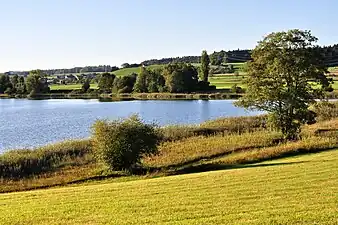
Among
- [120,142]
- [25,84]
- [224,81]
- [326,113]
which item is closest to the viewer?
[120,142]

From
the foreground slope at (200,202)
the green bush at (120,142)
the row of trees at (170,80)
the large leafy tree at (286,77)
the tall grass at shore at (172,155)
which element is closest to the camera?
the foreground slope at (200,202)

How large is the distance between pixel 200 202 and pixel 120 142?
41.0 feet

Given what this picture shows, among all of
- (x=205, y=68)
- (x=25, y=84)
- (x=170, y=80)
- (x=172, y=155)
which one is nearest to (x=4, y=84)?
(x=25, y=84)

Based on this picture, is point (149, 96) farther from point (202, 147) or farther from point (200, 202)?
point (200, 202)

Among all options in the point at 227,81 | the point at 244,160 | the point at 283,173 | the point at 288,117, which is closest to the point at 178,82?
the point at 227,81

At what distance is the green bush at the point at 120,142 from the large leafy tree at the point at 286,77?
37.8ft

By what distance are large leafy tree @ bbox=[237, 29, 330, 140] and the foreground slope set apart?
52.5 ft

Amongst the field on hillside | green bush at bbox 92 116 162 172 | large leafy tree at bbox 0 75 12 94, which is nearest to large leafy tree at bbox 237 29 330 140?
green bush at bbox 92 116 162 172

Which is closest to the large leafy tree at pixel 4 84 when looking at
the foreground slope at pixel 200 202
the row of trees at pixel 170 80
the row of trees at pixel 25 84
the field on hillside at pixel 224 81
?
the row of trees at pixel 25 84

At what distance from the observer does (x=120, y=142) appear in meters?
25.8

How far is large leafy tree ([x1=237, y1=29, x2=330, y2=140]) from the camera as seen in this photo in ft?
111

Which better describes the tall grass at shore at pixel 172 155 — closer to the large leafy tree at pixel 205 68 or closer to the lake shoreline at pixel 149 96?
the lake shoreline at pixel 149 96

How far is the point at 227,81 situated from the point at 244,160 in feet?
379

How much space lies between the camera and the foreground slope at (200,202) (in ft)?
39.3
